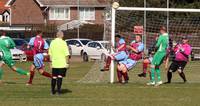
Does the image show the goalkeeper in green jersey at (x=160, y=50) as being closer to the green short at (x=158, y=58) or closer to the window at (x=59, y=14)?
the green short at (x=158, y=58)

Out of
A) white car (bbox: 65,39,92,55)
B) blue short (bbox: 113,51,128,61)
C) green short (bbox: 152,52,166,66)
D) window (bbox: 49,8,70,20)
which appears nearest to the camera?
green short (bbox: 152,52,166,66)

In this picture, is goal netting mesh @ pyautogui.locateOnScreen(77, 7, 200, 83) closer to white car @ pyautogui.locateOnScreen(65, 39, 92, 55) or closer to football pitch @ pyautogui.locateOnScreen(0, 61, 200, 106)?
football pitch @ pyautogui.locateOnScreen(0, 61, 200, 106)

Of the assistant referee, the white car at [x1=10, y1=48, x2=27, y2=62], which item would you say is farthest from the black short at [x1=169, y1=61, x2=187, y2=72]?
the white car at [x1=10, y1=48, x2=27, y2=62]

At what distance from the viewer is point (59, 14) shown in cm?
8506

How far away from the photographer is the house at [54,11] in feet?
274

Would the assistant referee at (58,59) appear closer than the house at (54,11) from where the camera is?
Yes

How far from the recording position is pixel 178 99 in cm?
1725

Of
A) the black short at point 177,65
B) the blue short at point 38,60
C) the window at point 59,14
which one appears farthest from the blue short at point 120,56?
the window at point 59,14

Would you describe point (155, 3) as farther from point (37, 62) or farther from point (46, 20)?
point (37, 62)

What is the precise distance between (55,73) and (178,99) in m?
3.44

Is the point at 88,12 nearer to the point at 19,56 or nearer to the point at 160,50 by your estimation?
the point at 19,56

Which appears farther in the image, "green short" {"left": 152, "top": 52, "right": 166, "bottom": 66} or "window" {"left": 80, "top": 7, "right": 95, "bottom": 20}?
"window" {"left": 80, "top": 7, "right": 95, "bottom": 20}

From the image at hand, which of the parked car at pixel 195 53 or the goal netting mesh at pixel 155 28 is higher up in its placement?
the goal netting mesh at pixel 155 28

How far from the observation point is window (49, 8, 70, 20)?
278 ft
